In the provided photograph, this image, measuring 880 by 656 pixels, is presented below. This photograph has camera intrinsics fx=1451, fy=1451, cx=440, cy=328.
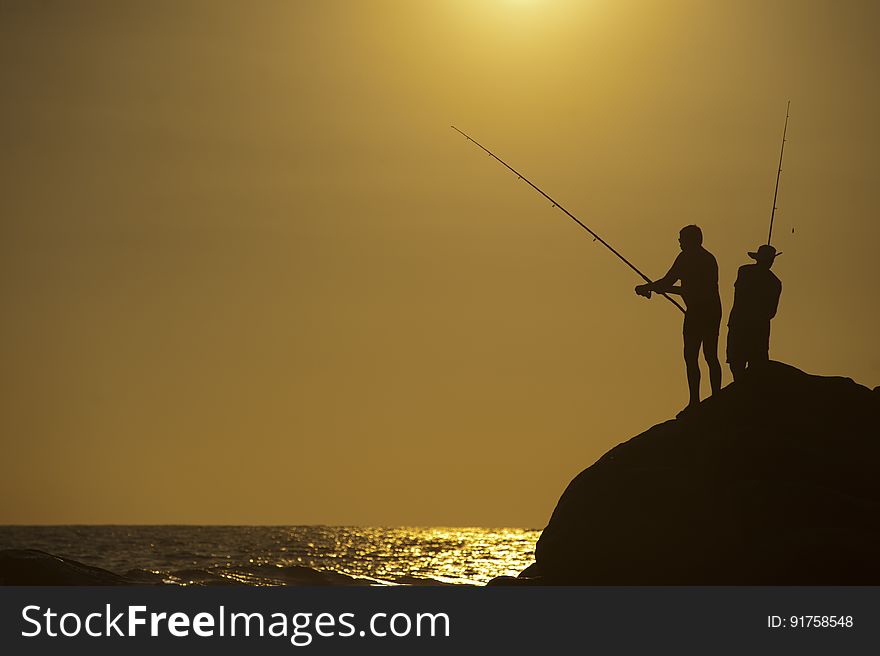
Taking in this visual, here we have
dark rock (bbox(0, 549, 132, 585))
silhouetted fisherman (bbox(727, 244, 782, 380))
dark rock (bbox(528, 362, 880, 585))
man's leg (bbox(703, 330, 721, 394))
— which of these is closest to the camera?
dark rock (bbox(528, 362, 880, 585))

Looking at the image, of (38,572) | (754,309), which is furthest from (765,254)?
(38,572)

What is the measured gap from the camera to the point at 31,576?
1928cm

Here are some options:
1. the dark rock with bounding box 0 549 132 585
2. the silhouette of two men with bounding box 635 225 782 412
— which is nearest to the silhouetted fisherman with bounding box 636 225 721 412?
the silhouette of two men with bounding box 635 225 782 412

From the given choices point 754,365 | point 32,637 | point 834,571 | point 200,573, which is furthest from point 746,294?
point 200,573

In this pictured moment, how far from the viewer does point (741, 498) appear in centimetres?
1727

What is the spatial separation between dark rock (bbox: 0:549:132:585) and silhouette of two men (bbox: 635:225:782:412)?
342 inches

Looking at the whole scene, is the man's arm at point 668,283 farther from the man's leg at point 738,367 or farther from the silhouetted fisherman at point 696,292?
the man's leg at point 738,367

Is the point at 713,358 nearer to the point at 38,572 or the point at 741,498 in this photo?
the point at 741,498

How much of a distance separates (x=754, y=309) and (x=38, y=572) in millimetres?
10056

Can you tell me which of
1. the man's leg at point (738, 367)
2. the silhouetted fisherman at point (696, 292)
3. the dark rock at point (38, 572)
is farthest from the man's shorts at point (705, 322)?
the dark rock at point (38, 572)

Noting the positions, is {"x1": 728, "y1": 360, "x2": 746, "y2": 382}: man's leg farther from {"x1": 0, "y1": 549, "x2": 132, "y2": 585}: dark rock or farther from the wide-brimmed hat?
{"x1": 0, "y1": 549, "x2": 132, "y2": 585}: dark rock

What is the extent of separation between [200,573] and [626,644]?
16818 millimetres

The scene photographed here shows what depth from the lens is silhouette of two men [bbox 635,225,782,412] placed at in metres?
18.7

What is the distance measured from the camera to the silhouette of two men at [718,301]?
61.4ft
